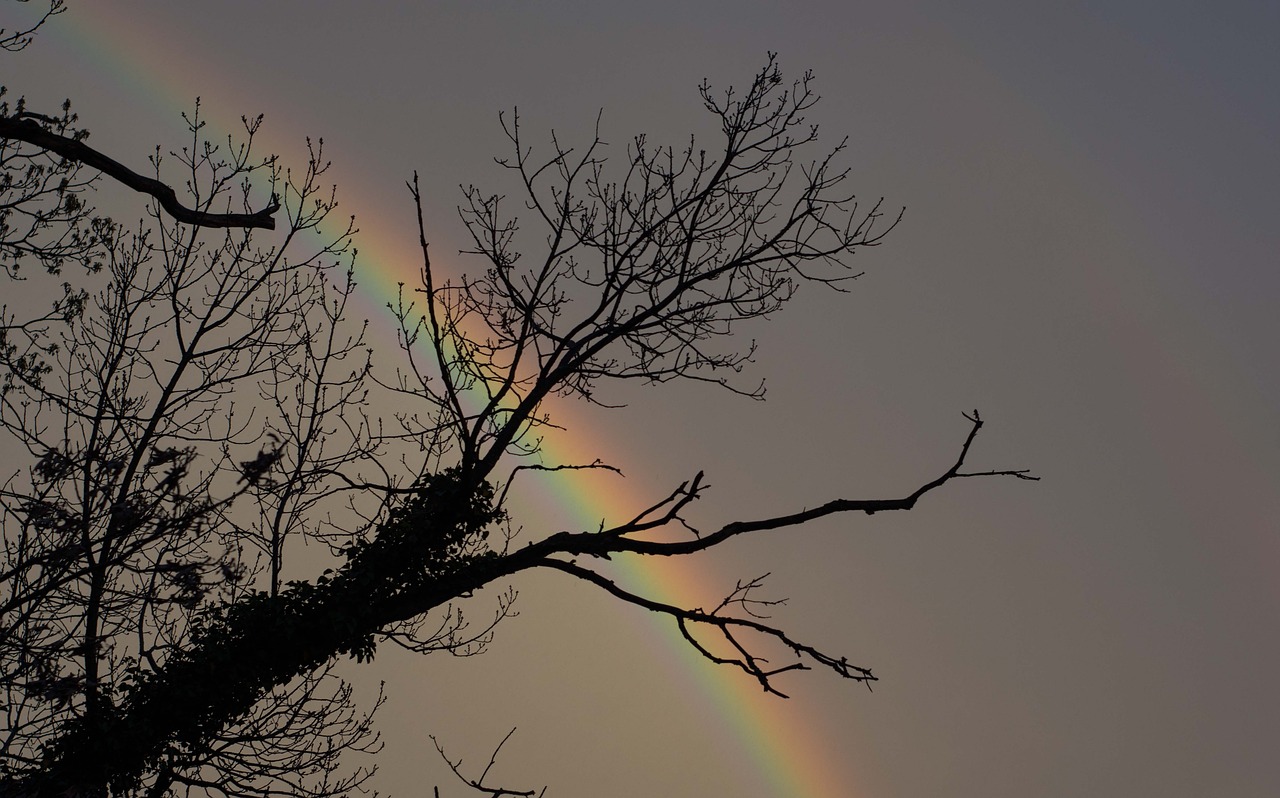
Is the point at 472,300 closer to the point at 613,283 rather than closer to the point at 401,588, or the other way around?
the point at 613,283

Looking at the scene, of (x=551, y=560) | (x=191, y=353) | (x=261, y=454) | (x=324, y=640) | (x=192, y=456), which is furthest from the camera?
(x=191, y=353)

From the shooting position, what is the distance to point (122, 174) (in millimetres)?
5648

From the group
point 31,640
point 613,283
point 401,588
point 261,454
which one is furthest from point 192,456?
point 613,283

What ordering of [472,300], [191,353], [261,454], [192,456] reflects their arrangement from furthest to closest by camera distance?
[191,353]
[472,300]
[192,456]
[261,454]

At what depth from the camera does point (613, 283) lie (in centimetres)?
797

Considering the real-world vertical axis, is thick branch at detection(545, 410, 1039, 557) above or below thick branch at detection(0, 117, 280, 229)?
below

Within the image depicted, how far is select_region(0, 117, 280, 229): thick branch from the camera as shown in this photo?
17.4 feet

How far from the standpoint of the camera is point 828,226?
812 centimetres

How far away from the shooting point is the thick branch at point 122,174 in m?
5.31

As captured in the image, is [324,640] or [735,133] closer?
[324,640]

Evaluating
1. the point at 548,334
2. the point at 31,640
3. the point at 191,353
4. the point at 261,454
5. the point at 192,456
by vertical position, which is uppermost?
the point at 191,353

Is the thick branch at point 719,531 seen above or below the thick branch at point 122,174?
below

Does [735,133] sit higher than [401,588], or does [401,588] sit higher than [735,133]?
[735,133]

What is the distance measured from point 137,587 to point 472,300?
3.01 m
